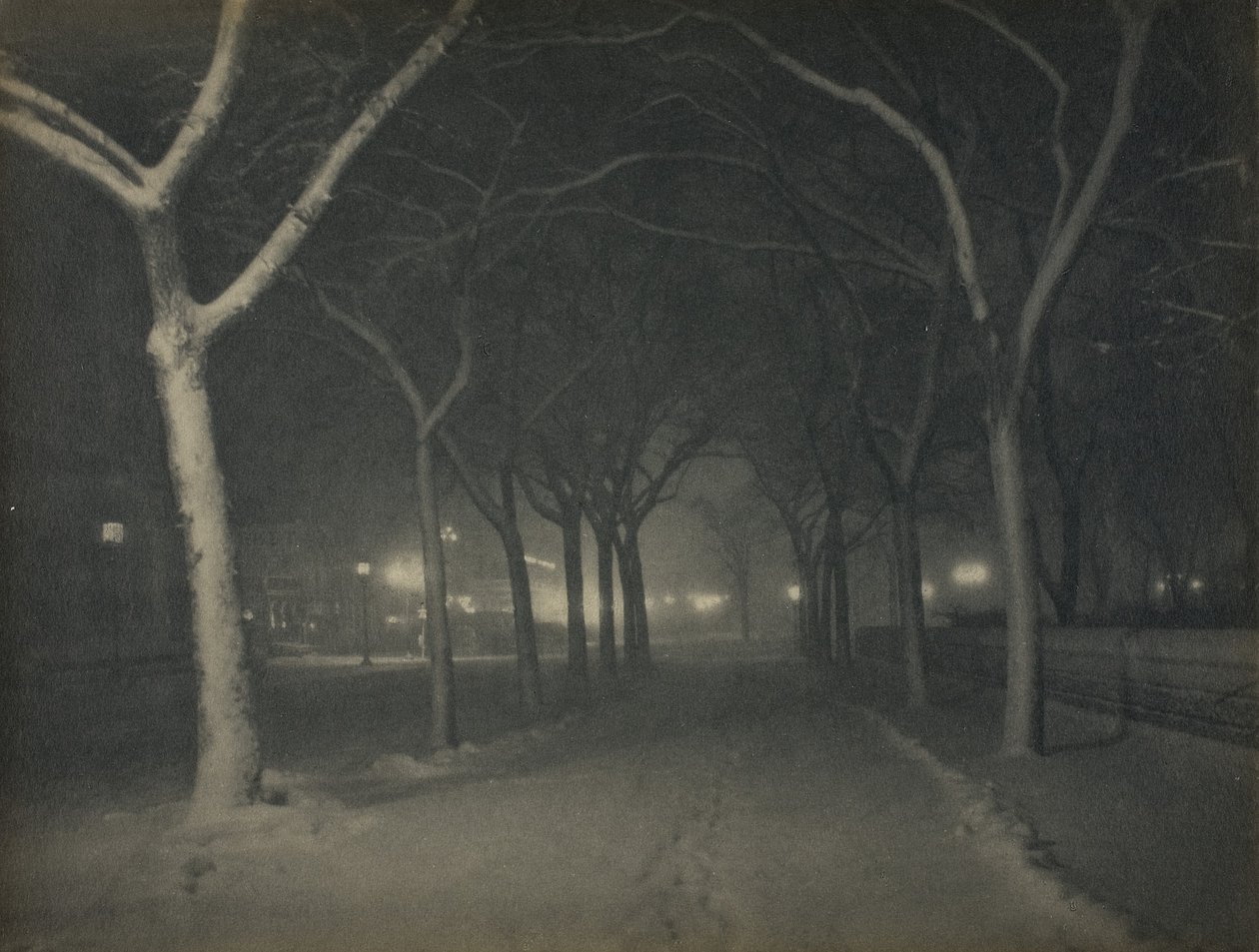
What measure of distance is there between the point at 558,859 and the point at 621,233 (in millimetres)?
15026

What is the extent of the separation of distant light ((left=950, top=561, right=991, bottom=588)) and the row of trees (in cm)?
4307

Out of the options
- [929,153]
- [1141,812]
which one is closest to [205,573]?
[1141,812]

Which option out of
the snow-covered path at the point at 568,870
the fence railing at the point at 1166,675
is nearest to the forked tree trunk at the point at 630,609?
the fence railing at the point at 1166,675

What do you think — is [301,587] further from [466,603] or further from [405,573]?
[466,603]

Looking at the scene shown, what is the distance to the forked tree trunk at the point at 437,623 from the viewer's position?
1375 centimetres

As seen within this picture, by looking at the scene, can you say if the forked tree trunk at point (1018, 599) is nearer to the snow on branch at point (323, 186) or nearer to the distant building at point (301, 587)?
the snow on branch at point (323, 186)

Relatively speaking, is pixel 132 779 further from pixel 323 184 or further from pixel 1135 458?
pixel 1135 458

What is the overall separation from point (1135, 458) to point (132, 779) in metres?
28.4

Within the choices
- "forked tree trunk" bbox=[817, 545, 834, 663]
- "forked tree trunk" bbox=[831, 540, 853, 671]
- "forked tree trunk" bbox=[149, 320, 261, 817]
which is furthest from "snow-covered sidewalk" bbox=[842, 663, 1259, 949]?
"forked tree trunk" bbox=[817, 545, 834, 663]

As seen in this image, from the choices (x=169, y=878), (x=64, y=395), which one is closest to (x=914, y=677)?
(x=169, y=878)

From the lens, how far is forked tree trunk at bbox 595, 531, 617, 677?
24656mm

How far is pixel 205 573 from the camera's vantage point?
8750mm

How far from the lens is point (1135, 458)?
103 ft

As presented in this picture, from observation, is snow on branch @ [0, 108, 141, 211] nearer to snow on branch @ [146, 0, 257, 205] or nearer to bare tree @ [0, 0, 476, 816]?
bare tree @ [0, 0, 476, 816]
